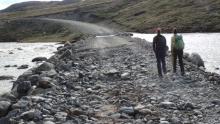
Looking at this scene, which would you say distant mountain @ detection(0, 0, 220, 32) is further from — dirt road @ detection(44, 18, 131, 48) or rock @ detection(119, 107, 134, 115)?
rock @ detection(119, 107, 134, 115)

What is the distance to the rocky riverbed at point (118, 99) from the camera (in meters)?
19.2

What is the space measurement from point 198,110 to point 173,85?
6.17 m

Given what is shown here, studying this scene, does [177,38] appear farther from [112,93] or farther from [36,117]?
[36,117]

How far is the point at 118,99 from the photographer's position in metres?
23.2

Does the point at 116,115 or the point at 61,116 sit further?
the point at 116,115

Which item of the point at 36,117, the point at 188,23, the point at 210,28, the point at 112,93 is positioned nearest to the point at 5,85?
the point at 112,93

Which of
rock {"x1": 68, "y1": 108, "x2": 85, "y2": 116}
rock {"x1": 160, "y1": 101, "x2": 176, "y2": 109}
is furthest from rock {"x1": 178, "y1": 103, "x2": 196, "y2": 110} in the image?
rock {"x1": 68, "y1": 108, "x2": 85, "y2": 116}

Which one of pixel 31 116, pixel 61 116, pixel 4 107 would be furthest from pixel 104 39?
pixel 31 116

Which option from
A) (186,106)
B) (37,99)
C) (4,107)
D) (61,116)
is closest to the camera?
(61,116)

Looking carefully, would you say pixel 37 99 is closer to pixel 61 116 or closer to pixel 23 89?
pixel 61 116

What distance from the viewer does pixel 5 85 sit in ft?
143

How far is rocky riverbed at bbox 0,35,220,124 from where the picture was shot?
62.8 feet

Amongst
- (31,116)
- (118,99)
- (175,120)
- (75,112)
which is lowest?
(175,120)

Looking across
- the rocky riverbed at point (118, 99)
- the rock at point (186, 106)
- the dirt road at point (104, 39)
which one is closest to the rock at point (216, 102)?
the rocky riverbed at point (118, 99)
